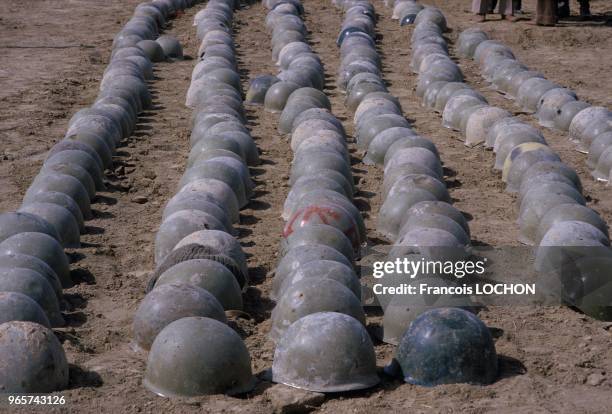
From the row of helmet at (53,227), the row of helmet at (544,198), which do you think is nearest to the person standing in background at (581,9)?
the row of helmet at (544,198)

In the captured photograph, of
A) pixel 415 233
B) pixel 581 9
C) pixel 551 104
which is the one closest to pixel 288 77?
pixel 551 104

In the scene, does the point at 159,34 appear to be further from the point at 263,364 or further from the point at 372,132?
the point at 263,364

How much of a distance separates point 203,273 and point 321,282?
917 mm

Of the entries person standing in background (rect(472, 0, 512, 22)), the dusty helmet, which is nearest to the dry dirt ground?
the dusty helmet

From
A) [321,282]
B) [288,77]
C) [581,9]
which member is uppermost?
[581,9]

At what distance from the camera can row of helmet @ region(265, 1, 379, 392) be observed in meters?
6.02

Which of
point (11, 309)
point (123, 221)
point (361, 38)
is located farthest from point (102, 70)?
point (11, 309)

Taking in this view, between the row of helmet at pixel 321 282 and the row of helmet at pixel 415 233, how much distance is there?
0.91 ft

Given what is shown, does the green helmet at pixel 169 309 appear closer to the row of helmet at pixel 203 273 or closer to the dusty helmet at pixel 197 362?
the row of helmet at pixel 203 273

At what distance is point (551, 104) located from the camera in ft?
42.2

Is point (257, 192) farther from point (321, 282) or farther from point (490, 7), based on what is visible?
point (490, 7)

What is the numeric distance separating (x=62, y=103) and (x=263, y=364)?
8330 millimetres

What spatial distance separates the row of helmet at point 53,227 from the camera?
A: 19.2 ft

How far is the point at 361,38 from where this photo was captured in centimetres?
1716
